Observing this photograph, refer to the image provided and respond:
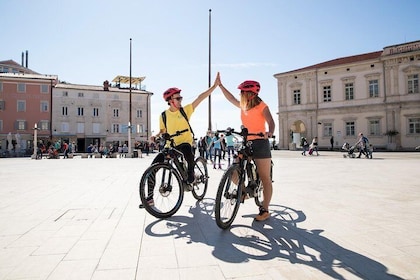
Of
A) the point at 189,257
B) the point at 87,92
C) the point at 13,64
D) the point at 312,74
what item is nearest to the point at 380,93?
the point at 312,74

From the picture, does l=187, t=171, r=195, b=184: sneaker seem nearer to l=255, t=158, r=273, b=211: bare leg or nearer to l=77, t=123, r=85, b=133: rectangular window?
l=255, t=158, r=273, b=211: bare leg

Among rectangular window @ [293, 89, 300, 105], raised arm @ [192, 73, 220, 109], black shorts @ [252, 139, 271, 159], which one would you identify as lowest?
black shorts @ [252, 139, 271, 159]

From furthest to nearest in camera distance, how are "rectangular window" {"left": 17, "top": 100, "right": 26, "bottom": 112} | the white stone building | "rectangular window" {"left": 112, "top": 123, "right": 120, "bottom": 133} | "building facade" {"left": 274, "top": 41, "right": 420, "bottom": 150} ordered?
"rectangular window" {"left": 112, "top": 123, "right": 120, "bottom": 133} → the white stone building → "rectangular window" {"left": 17, "top": 100, "right": 26, "bottom": 112} → "building facade" {"left": 274, "top": 41, "right": 420, "bottom": 150}

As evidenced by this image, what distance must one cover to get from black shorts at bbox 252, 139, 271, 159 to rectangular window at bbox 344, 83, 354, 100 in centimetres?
3752

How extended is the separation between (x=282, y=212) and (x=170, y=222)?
171 centimetres

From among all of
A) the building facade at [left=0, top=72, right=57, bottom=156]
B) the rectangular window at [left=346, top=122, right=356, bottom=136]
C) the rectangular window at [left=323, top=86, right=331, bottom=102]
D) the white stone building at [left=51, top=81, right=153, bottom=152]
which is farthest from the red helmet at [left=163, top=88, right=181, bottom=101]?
the building facade at [left=0, top=72, right=57, bottom=156]

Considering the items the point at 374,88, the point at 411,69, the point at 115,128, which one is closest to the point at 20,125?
the point at 115,128

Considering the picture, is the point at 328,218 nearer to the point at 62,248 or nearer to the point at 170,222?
the point at 170,222

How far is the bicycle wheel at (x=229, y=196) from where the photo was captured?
10.9ft

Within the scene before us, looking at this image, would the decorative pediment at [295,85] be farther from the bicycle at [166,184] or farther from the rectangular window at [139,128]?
the bicycle at [166,184]

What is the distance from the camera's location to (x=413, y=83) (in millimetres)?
32156

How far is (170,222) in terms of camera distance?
3.83 m

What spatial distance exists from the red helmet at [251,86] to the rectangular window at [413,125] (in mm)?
35436

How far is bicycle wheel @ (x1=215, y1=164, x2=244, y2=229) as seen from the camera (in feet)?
10.9
